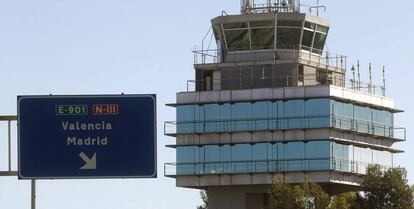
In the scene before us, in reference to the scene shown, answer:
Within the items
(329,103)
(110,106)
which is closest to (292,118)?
(329,103)

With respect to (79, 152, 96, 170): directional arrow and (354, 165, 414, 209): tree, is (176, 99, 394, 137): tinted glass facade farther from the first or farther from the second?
(79, 152, 96, 170): directional arrow

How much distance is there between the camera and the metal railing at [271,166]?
6063 inches

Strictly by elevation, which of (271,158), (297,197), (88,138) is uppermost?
(88,138)

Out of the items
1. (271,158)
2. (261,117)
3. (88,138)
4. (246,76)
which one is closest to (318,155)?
(271,158)

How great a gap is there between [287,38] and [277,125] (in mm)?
8138

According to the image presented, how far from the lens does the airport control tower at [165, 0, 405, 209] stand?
154500 mm

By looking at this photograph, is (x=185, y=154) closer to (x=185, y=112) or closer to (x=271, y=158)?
(x=185, y=112)

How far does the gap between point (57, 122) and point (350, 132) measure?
8972 centimetres

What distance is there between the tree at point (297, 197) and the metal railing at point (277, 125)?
11.6m

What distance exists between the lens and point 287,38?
6216 inches

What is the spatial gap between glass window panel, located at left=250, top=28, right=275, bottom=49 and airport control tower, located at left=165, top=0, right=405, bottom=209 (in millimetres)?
86

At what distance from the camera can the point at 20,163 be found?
228ft

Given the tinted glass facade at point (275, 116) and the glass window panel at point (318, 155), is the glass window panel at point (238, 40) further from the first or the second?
the glass window panel at point (318, 155)

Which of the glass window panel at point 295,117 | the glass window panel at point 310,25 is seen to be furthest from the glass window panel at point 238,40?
the glass window panel at point 295,117
